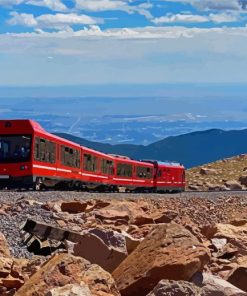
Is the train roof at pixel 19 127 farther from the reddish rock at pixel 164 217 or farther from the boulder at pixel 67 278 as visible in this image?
the boulder at pixel 67 278

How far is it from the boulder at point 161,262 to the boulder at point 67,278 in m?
0.74

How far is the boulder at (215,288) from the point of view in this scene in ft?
29.9

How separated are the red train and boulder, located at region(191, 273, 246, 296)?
2522 centimetres

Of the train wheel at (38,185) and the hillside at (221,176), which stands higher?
the train wheel at (38,185)

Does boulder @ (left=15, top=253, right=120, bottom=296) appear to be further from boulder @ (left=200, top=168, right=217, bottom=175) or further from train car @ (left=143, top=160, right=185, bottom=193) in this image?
boulder @ (left=200, top=168, right=217, bottom=175)

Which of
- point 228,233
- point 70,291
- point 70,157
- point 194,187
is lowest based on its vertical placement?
point 194,187

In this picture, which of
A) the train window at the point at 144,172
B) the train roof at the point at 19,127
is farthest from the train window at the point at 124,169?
Answer: the train roof at the point at 19,127

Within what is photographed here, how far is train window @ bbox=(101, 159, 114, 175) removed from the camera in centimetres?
4434

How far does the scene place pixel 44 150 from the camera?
116ft

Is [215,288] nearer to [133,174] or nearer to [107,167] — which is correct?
[107,167]

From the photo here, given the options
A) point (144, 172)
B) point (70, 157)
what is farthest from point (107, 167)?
point (70, 157)

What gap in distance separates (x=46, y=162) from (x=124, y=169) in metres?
13.0

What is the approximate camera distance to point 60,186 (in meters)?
38.0

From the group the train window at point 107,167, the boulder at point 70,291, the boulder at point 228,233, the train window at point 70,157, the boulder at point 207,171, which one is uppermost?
the boulder at point 70,291
